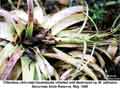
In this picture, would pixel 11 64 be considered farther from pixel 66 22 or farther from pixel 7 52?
pixel 66 22

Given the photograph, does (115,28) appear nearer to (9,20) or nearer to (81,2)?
(81,2)

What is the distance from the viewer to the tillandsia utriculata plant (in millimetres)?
920

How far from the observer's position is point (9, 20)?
0.98m

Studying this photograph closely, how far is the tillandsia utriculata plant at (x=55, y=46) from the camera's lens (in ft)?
3.02

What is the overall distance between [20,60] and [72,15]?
0.75ft

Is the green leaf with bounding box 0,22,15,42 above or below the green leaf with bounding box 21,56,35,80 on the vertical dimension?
above

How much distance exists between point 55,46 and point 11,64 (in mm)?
150

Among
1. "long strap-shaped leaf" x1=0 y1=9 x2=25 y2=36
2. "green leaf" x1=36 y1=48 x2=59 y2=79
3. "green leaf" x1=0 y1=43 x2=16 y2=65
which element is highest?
"long strap-shaped leaf" x1=0 y1=9 x2=25 y2=36

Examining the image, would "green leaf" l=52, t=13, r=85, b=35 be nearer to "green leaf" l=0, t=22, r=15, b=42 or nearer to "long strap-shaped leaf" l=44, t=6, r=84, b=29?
"long strap-shaped leaf" l=44, t=6, r=84, b=29

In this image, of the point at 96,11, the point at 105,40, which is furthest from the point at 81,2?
the point at 105,40

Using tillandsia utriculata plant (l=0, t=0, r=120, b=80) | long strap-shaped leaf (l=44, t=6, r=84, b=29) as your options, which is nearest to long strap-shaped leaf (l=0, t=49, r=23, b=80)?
tillandsia utriculata plant (l=0, t=0, r=120, b=80)

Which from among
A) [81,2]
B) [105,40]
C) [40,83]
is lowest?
[40,83]

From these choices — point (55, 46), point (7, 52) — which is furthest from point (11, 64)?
point (55, 46)

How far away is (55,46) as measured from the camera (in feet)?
3.19
